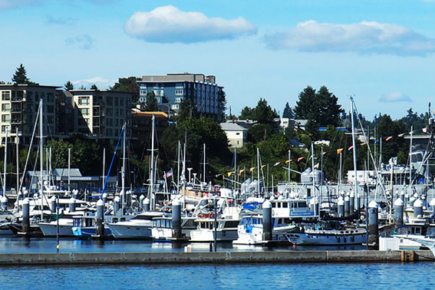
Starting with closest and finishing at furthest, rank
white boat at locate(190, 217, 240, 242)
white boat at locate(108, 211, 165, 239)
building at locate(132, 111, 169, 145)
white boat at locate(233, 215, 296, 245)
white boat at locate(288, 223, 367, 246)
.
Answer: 1. white boat at locate(233, 215, 296, 245)
2. white boat at locate(288, 223, 367, 246)
3. white boat at locate(190, 217, 240, 242)
4. white boat at locate(108, 211, 165, 239)
5. building at locate(132, 111, 169, 145)

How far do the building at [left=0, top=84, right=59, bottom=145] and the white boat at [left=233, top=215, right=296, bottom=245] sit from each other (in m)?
81.3

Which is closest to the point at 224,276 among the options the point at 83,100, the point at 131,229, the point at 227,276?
the point at 227,276

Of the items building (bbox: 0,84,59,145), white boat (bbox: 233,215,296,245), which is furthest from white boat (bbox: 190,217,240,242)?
building (bbox: 0,84,59,145)

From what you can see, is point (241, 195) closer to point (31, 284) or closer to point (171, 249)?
point (171, 249)

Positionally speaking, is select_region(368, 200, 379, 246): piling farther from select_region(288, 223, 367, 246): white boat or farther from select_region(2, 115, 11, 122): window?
select_region(2, 115, 11, 122): window

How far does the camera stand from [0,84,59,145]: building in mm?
155500

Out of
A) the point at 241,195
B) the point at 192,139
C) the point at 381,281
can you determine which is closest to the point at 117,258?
the point at 381,281

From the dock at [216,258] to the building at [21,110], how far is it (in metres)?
95.9

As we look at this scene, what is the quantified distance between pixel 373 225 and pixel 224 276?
17824 mm

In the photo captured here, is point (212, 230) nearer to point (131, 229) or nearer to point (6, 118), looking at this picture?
point (131, 229)

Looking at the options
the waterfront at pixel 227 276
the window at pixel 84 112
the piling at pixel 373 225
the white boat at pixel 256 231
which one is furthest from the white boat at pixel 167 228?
the window at pixel 84 112

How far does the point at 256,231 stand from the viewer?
251 ft

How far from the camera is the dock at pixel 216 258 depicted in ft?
196

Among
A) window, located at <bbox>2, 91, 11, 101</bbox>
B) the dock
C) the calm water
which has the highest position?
window, located at <bbox>2, 91, 11, 101</bbox>
